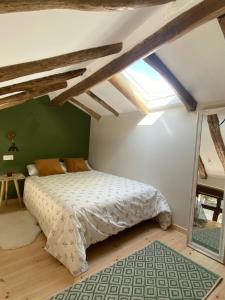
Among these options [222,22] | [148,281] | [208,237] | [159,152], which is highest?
[222,22]

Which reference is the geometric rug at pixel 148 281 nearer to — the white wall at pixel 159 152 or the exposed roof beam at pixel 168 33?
the white wall at pixel 159 152

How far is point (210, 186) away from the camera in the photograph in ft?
8.33

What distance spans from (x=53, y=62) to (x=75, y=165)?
8.98ft

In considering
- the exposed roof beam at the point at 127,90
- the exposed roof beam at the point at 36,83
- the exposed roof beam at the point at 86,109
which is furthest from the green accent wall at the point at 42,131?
the exposed roof beam at the point at 127,90

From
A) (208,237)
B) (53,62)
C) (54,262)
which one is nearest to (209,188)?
(208,237)

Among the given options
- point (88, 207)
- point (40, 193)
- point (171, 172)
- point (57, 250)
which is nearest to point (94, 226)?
point (88, 207)

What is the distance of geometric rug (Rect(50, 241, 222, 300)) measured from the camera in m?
1.79

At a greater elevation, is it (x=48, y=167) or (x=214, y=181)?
(x=214, y=181)

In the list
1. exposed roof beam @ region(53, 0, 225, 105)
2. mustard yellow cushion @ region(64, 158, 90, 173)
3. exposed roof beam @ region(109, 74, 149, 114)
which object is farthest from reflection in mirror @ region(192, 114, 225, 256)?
mustard yellow cushion @ region(64, 158, 90, 173)

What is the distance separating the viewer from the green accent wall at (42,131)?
149 inches

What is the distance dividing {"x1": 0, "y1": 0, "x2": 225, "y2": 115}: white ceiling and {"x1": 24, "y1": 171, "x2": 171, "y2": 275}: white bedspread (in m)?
1.56

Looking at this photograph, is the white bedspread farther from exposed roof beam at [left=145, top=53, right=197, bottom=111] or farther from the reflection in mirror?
exposed roof beam at [left=145, top=53, right=197, bottom=111]

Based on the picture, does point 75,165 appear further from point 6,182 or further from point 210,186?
point 210,186

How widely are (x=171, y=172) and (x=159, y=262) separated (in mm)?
1284
